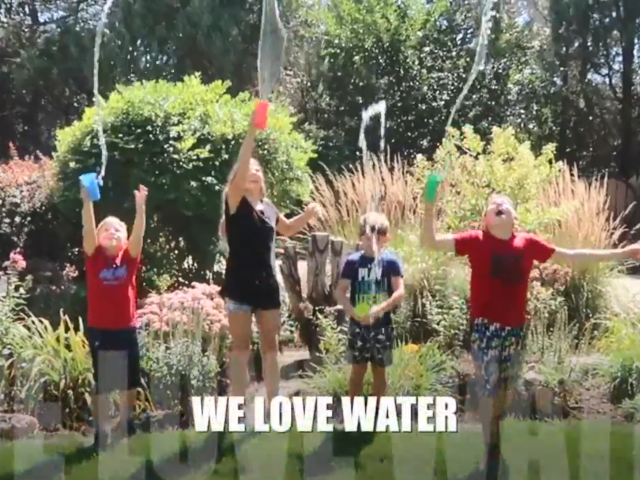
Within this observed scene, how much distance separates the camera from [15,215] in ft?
21.7

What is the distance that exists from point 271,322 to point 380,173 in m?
3.62

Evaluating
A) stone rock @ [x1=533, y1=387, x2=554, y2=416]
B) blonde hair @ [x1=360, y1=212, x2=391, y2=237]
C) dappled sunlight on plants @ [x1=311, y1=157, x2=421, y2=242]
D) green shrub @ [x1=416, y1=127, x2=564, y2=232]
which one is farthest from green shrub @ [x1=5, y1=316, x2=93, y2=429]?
green shrub @ [x1=416, y1=127, x2=564, y2=232]

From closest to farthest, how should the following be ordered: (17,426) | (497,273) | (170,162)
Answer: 1. (497,273)
2. (17,426)
3. (170,162)

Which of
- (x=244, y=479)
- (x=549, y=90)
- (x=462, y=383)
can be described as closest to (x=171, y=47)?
(x=549, y=90)

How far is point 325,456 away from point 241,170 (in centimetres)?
136

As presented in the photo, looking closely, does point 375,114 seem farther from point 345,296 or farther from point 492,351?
point 492,351

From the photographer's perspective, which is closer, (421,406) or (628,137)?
(421,406)

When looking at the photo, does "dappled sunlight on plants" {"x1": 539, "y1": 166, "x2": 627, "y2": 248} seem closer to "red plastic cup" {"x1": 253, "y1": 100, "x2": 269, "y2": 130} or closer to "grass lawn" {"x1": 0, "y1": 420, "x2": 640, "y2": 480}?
"grass lawn" {"x1": 0, "y1": 420, "x2": 640, "y2": 480}

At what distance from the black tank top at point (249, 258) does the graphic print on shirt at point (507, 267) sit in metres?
1.04

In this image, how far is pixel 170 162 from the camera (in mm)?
6250

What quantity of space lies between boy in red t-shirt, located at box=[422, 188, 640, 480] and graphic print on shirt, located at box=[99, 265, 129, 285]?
1.44 metres

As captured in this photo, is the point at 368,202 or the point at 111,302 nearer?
the point at 111,302

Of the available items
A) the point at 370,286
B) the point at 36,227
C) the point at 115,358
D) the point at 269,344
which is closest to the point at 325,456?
the point at 269,344

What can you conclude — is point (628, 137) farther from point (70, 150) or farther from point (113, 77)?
point (70, 150)
